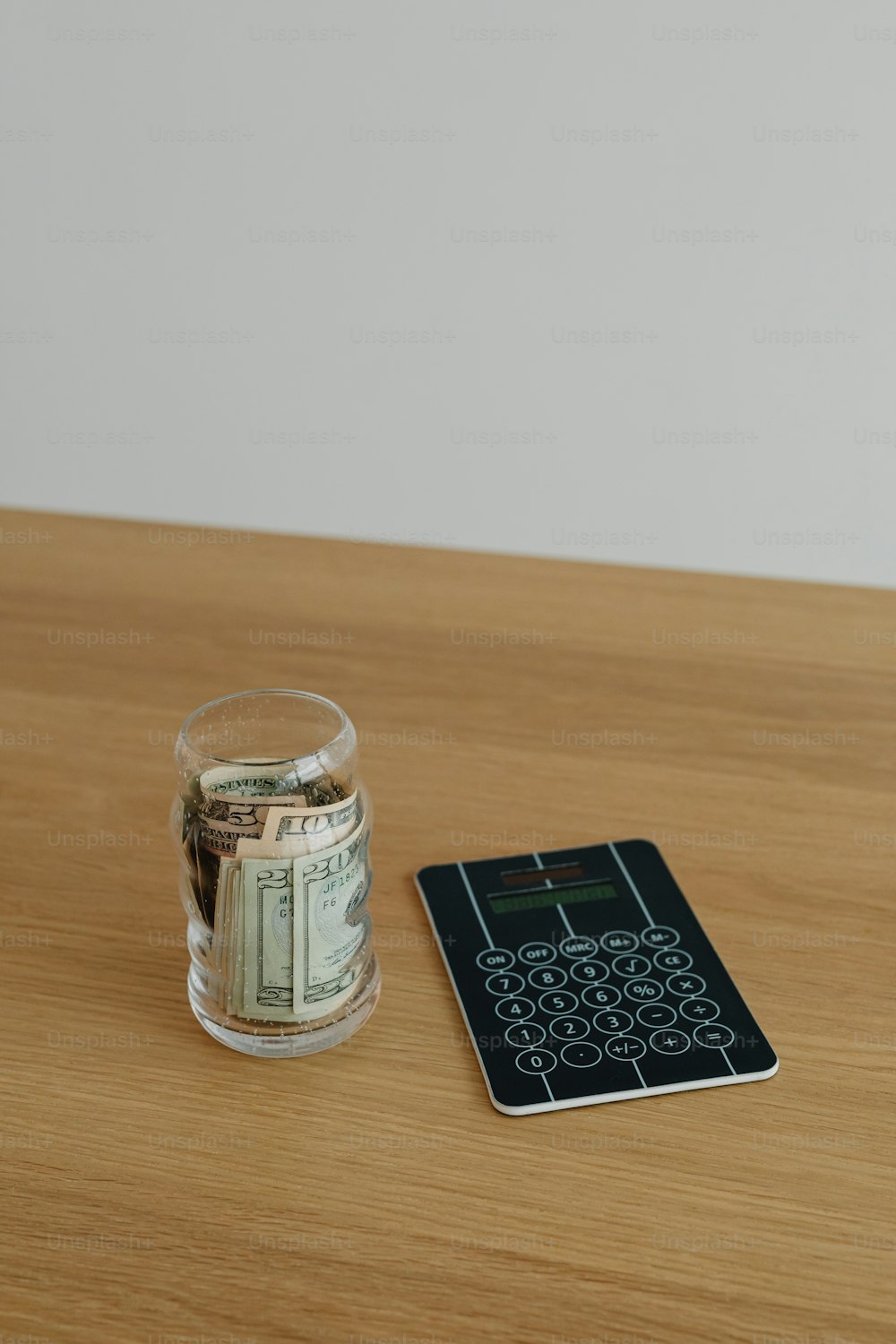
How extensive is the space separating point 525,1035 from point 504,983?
0.05m

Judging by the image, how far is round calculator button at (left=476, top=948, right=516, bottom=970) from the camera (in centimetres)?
88

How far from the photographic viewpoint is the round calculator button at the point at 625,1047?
80 cm

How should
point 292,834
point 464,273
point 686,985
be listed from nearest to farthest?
point 292,834, point 686,985, point 464,273

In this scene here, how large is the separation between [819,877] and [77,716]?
659 mm

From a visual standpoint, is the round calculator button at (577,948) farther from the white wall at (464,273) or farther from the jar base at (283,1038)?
the white wall at (464,273)

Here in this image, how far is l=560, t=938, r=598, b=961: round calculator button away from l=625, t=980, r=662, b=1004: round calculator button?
0.04 metres

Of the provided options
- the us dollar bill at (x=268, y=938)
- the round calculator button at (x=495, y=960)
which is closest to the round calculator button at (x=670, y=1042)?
the round calculator button at (x=495, y=960)

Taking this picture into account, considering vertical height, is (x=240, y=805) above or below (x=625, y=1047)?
above

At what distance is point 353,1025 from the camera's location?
0.82 metres

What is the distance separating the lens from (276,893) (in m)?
0.76

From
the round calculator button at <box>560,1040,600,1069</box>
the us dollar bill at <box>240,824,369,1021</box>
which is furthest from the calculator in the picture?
the us dollar bill at <box>240,824,369,1021</box>

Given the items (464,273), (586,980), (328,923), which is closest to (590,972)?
(586,980)

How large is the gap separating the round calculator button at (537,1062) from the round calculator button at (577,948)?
0.33 feet

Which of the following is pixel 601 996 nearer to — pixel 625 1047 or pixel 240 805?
pixel 625 1047
